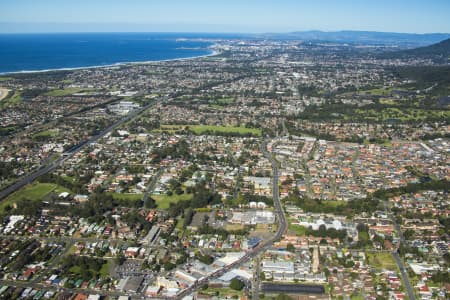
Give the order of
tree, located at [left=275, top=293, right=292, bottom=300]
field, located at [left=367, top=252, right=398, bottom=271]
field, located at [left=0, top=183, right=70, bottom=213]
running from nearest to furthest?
tree, located at [left=275, top=293, right=292, bottom=300]
field, located at [left=367, top=252, right=398, bottom=271]
field, located at [left=0, top=183, right=70, bottom=213]

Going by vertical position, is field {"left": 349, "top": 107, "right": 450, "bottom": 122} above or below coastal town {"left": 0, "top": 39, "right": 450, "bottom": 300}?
above

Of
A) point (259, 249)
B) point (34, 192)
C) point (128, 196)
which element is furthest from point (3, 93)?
point (259, 249)

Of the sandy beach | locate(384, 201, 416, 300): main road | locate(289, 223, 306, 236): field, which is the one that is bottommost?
locate(384, 201, 416, 300): main road

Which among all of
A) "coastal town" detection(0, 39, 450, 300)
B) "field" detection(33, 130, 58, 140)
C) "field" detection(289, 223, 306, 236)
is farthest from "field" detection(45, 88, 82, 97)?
"field" detection(289, 223, 306, 236)

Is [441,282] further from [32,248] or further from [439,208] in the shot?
[32,248]

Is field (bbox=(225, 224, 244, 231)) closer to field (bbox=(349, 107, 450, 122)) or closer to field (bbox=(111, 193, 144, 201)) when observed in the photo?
field (bbox=(111, 193, 144, 201))

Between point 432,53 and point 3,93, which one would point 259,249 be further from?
point 432,53

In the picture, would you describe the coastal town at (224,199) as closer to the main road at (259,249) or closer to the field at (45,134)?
the main road at (259,249)
